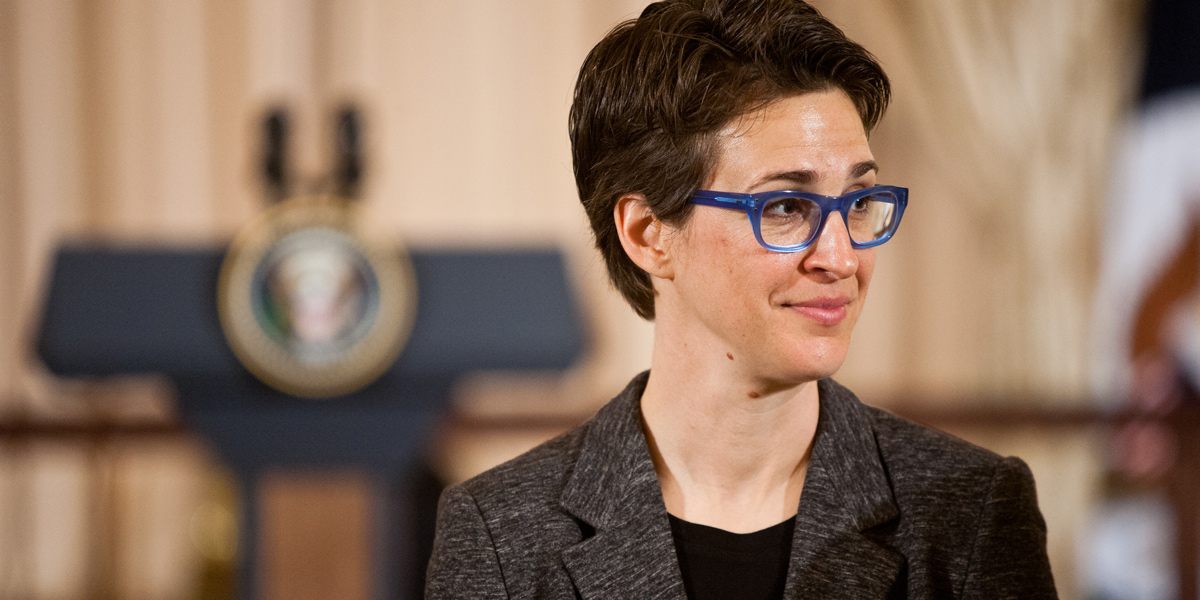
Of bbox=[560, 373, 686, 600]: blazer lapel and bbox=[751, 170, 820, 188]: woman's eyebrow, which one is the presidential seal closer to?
bbox=[560, 373, 686, 600]: blazer lapel

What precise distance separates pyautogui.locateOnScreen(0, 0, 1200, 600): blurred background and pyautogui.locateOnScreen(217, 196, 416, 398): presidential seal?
4.56 feet

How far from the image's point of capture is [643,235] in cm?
121

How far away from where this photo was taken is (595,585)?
45.6 inches

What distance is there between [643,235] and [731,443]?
0.27m

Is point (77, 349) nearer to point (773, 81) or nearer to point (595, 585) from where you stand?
point (595, 585)

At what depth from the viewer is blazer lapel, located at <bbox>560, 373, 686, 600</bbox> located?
1.15 m

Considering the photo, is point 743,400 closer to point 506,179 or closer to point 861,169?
point 861,169

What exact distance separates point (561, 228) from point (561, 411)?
2.38 feet

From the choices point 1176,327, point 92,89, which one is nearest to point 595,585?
point 1176,327

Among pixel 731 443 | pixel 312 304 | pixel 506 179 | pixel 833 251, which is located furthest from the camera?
pixel 506 179

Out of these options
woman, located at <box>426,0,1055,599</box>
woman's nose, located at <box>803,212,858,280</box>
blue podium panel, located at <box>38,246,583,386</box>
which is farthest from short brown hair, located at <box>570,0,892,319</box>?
blue podium panel, located at <box>38,246,583,386</box>

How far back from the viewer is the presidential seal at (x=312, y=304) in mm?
2406

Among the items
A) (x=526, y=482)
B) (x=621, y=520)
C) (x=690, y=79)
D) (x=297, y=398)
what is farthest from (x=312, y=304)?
(x=690, y=79)

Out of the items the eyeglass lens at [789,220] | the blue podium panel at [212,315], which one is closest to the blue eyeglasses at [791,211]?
the eyeglass lens at [789,220]
